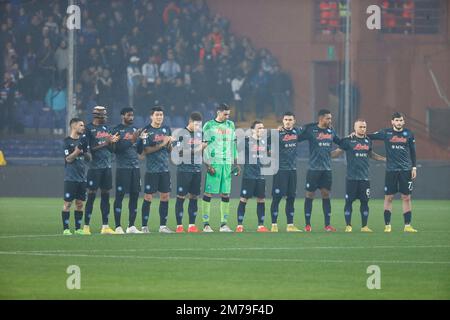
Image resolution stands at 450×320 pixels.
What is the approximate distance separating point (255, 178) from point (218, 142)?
3.14ft

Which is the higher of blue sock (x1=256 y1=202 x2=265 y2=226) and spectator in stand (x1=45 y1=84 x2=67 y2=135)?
spectator in stand (x1=45 y1=84 x2=67 y2=135)

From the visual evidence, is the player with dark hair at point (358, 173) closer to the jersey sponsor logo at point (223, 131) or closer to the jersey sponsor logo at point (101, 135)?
the jersey sponsor logo at point (223, 131)

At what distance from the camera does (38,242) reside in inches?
747

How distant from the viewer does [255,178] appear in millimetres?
21844

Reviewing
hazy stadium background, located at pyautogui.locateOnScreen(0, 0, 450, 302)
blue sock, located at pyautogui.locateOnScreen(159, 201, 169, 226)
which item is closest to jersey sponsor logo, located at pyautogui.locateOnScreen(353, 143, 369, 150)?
hazy stadium background, located at pyautogui.locateOnScreen(0, 0, 450, 302)

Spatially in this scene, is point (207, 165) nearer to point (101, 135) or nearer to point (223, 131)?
point (223, 131)

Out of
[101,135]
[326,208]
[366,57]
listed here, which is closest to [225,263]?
[101,135]

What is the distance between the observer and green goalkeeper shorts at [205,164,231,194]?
2148cm

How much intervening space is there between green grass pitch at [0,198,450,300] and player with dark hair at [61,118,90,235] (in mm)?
584

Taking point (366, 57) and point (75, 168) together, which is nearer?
Answer: point (75, 168)

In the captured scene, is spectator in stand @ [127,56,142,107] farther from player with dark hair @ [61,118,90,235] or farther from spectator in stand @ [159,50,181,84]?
player with dark hair @ [61,118,90,235]

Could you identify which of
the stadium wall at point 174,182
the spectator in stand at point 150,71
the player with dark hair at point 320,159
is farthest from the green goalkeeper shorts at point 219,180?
the spectator in stand at point 150,71

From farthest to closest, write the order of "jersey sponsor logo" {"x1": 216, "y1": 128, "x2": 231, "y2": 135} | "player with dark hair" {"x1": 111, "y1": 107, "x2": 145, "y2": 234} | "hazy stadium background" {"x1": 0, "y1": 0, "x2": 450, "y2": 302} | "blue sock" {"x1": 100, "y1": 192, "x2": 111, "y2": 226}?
1. "hazy stadium background" {"x1": 0, "y1": 0, "x2": 450, "y2": 302}
2. "jersey sponsor logo" {"x1": 216, "y1": 128, "x2": 231, "y2": 135}
3. "player with dark hair" {"x1": 111, "y1": 107, "x2": 145, "y2": 234}
4. "blue sock" {"x1": 100, "y1": 192, "x2": 111, "y2": 226}
